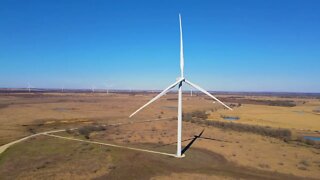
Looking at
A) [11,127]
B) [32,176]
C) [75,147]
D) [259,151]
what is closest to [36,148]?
[75,147]

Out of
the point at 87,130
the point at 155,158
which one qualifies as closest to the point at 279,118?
the point at 87,130

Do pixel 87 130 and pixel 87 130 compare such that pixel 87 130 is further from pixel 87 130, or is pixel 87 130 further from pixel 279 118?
pixel 279 118

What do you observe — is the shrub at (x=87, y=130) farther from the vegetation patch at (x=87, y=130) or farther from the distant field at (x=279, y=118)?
the distant field at (x=279, y=118)

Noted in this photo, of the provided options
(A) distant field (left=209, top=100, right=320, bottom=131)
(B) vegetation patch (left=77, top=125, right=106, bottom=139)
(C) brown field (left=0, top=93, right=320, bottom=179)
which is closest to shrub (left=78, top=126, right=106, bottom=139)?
(B) vegetation patch (left=77, top=125, right=106, bottom=139)

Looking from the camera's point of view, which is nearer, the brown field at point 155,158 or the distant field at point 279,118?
the brown field at point 155,158

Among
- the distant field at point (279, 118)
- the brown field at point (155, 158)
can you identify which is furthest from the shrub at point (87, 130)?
the distant field at point (279, 118)

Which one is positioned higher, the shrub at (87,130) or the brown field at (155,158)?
the shrub at (87,130)

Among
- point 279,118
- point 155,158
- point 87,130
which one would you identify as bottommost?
point 155,158

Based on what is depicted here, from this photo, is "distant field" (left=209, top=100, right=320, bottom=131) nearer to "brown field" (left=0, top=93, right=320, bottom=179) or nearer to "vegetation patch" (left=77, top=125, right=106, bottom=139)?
"brown field" (left=0, top=93, right=320, bottom=179)

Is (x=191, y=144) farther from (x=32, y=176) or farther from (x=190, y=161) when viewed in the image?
(x=32, y=176)

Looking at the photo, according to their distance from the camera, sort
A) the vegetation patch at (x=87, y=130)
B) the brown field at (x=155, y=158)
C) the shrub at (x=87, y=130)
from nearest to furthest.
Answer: the brown field at (x=155, y=158)
the shrub at (x=87, y=130)
the vegetation patch at (x=87, y=130)

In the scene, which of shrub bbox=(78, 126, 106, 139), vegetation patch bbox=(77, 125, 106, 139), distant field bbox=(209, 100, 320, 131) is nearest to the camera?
shrub bbox=(78, 126, 106, 139)
